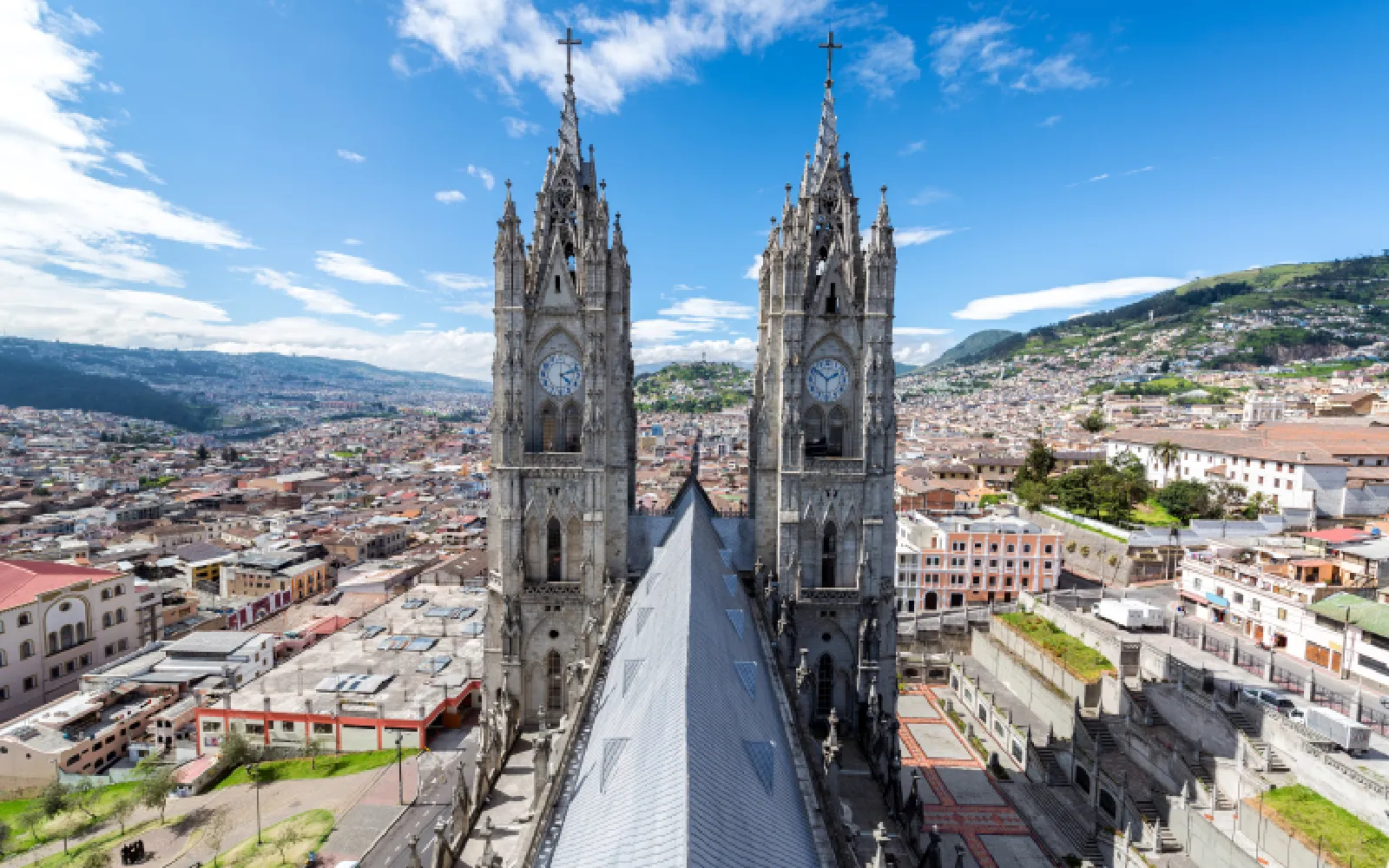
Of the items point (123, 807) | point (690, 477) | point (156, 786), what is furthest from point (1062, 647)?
point (123, 807)

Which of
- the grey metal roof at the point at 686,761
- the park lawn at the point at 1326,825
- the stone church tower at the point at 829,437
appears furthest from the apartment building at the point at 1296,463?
the grey metal roof at the point at 686,761

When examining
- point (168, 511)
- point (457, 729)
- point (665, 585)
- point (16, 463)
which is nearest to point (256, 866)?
point (457, 729)

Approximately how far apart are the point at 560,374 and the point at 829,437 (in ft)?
40.2

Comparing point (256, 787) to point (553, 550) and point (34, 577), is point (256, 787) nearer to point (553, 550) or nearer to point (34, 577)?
point (553, 550)

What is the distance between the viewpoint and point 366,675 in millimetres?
47625

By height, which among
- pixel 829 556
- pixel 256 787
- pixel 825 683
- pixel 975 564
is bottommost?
pixel 256 787

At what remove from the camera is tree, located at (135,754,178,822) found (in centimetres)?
3722

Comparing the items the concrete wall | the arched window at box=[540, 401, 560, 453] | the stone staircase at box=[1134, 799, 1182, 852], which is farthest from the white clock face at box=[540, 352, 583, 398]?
the concrete wall

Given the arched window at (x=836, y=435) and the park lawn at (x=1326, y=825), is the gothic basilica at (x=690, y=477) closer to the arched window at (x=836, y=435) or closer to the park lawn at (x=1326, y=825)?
the arched window at (x=836, y=435)

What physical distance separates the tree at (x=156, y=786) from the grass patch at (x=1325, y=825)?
2179 inches

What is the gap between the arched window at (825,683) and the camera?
3020cm

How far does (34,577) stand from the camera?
52781 mm

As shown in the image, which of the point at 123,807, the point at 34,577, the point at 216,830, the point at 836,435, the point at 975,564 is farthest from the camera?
the point at 975,564

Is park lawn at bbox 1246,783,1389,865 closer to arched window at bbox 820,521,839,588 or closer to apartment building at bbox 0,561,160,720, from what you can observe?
arched window at bbox 820,521,839,588
